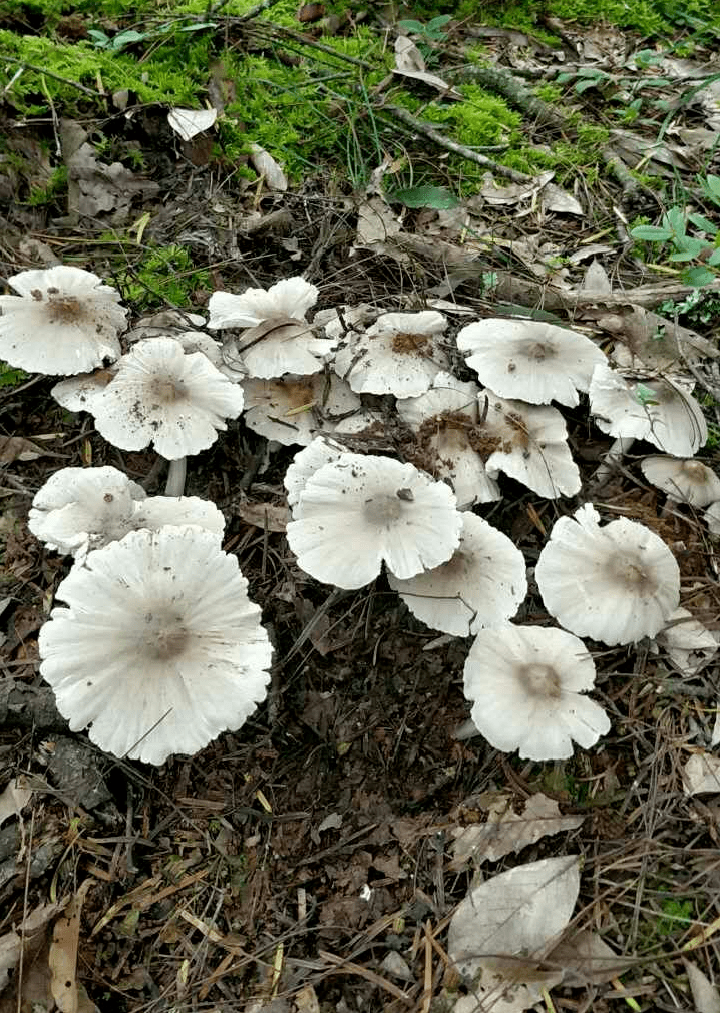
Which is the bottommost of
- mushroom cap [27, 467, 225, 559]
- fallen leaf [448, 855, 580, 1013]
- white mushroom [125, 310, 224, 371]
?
fallen leaf [448, 855, 580, 1013]

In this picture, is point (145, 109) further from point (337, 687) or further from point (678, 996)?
point (678, 996)

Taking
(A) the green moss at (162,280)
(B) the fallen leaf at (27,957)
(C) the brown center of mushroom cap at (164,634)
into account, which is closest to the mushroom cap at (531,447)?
(C) the brown center of mushroom cap at (164,634)

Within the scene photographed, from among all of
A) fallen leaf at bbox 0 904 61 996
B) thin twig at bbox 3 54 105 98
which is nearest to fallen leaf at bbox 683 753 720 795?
fallen leaf at bbox 0 904 61 996

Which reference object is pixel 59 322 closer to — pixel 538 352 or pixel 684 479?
pixel 538 352

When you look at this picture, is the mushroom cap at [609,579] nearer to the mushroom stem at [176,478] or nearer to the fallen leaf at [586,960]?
the fallen leaf at [586,960]

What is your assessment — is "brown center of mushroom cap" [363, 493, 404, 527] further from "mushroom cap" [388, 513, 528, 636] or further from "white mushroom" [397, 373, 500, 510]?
"white mushroom" [397, 373, 500, 510]

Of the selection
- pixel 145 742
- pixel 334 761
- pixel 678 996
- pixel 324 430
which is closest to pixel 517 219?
pixel 324 430
